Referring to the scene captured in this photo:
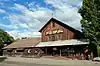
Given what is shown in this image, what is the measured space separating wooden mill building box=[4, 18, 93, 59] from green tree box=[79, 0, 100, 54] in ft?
11.4

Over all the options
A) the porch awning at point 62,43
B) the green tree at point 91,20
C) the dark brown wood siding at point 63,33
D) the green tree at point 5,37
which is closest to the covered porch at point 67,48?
the porch awning at point 62,43

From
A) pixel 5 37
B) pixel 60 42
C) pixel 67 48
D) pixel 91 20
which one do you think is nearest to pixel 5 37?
pixel 5 37

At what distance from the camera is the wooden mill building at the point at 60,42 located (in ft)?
166

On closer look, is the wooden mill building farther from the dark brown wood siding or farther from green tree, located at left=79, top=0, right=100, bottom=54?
green tree, located at left=79, top=0, right=100, bottom=54

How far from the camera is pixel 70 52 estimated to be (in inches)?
2078

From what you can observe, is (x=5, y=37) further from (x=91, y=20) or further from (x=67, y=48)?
(x=91, y=20)

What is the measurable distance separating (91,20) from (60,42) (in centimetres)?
1225

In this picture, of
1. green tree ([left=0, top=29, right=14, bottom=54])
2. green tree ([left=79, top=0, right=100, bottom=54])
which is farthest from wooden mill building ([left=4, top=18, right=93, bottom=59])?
green tree ([left=0, top=29, right=14, bottom=54])

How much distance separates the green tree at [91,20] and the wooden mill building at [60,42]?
3.47 meters

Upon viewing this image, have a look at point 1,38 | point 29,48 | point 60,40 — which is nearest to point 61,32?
point 60,40

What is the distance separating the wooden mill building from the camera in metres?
50.7

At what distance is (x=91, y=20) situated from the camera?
45312 mm

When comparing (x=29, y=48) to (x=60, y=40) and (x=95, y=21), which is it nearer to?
(x=60, y=40)

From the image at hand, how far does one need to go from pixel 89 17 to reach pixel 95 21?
77.3 inches
